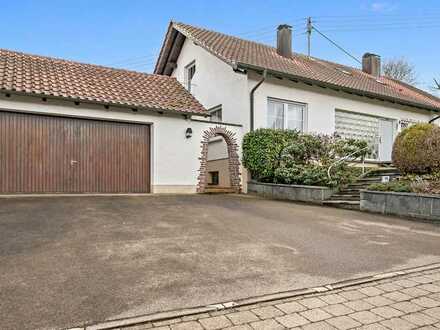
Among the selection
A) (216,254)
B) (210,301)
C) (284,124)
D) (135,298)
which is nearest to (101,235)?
(216,254)

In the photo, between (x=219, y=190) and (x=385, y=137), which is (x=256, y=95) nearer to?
(x=219, y=190)

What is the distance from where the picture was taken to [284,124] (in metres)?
13.6

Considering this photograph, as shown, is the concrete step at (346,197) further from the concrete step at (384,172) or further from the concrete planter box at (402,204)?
the concrete step at (384,172)

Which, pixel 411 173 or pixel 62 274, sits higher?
pixel 411 173

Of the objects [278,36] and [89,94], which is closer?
[89,94]

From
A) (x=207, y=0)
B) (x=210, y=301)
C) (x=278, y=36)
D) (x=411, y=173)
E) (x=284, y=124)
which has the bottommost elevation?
(x=210, y=301)

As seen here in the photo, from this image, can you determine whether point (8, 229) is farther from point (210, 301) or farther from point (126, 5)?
point (126, 5)

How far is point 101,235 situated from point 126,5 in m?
13.2

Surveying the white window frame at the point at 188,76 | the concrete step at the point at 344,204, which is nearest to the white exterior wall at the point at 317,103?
the concrete step at the point at 344,204

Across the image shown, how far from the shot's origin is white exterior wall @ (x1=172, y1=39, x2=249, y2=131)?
41.8 ft

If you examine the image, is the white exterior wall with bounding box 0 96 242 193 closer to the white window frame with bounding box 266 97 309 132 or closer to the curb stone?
the white window frame with bounding box 266 97 309 132

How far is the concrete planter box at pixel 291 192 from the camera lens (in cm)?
1012

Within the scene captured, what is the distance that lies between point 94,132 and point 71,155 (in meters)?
0.93

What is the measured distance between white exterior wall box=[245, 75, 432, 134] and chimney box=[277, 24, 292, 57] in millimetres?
2919
